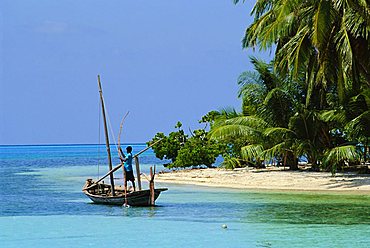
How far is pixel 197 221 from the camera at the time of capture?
1672 centimetres

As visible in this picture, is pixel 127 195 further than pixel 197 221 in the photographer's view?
Yes

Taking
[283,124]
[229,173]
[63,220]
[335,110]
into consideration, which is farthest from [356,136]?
[63,220]

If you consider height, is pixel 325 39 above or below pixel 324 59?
above

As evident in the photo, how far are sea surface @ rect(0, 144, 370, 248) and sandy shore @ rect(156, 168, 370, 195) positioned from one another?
134 centimetres

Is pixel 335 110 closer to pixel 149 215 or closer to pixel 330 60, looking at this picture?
pixel 330 60

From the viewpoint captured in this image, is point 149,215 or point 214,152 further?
point 214,152

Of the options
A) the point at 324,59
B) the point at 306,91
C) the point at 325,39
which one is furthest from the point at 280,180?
the point at 325,39

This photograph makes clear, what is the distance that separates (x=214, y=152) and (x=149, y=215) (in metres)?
17.2

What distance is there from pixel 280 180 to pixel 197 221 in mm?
9989

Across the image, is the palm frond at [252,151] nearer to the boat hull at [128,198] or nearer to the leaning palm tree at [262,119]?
the leaning palm tree at [262,119]

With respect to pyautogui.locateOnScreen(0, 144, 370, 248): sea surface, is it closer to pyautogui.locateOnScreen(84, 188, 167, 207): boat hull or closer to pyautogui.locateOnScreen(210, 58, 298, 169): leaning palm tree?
pyautogui.locateOnScreen(84, 188, 167, 207): boat hull

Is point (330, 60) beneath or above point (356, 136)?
above

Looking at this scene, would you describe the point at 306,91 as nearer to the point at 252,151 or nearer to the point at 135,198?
the point at 252,151

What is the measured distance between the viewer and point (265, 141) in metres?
28.6
